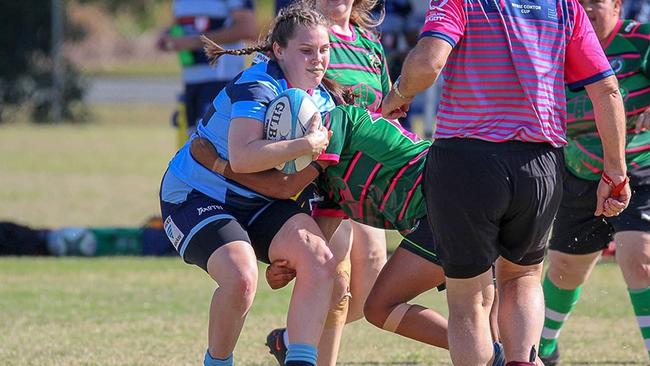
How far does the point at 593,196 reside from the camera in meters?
5.71

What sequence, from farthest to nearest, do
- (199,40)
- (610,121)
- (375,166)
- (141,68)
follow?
(141,68) < (199,40) < (375,166) < (610,121)

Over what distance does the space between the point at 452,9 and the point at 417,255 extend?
120 cm

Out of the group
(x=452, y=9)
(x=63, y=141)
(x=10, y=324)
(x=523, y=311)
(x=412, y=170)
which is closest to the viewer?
(x=452, y=9)

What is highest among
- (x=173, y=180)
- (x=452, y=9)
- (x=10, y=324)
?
(x=452, y=9)

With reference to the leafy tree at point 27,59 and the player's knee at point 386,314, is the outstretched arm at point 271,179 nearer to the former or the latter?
the player's knee at point 386,314

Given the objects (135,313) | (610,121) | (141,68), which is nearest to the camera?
(610,121)

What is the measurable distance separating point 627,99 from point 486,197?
1858 millimetres

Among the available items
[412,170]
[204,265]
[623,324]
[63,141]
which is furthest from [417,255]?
[63,141]

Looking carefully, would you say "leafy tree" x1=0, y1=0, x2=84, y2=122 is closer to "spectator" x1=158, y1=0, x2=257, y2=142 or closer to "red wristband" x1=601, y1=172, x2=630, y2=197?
"spectator" x1=158, y1=0, x2=257, y2=142

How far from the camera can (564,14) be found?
13.5 ft

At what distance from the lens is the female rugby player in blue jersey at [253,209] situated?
441 centimetres

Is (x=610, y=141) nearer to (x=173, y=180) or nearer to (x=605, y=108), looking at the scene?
(x=605, y=108)

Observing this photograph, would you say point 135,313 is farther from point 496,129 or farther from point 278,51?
point 496,129

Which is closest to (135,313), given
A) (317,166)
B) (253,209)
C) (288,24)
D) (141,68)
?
(253,209)
